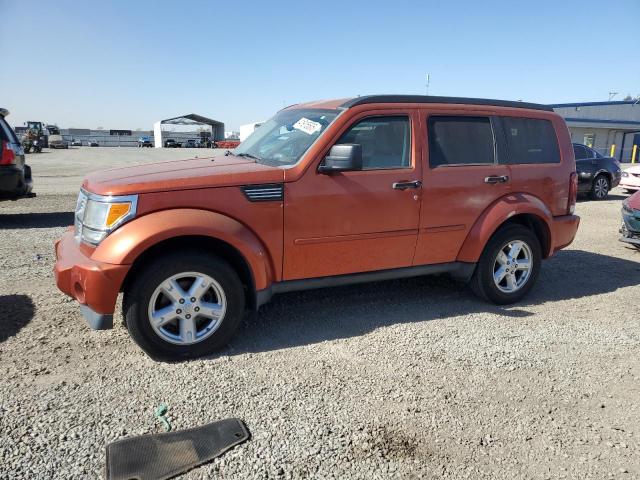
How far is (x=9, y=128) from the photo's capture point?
27.6 ft

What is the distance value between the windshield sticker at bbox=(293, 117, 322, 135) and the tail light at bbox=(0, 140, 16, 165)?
6.16 m

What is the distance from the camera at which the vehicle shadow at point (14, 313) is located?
12.9ft

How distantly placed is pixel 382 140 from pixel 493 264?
1.73 metres

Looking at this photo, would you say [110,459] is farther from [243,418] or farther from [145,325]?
[145,325]

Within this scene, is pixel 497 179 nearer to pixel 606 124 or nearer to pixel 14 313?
pixel 14 313

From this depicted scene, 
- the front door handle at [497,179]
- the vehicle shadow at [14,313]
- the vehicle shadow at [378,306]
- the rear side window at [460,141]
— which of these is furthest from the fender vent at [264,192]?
the vehicle shadow at [14,313]

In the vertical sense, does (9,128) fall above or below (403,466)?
above

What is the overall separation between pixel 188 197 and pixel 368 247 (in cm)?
159

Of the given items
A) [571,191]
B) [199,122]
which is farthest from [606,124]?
[199,122]

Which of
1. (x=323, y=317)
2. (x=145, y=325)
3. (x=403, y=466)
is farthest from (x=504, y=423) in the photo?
(x=145, y=325)

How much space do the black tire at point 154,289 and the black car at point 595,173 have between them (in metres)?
12.7

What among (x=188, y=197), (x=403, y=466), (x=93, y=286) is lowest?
(x=403, y=466)

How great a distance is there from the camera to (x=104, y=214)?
11.1ft

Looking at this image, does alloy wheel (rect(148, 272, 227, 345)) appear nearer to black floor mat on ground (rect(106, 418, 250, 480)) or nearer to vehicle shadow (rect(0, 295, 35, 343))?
black floor mat on ground (rect(106, 418, 250, 480))
